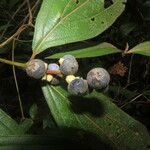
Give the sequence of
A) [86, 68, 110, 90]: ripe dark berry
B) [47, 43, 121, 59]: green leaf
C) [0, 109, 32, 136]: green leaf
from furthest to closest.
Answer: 1. [0, 109, 32, 136]: green leaf
2. [47, 43, 121, 59]: green leaf
3. [86, 68, 110, 90]: ripe dark berry

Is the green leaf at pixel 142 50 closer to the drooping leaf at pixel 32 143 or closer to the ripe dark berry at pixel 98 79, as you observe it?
the ripe dark berry at pixel 98 79

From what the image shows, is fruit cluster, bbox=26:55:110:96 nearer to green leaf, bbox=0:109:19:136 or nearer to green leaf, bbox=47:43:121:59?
green leaf, bbox=47:43:121:59

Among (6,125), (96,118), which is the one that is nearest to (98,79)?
(96,118)

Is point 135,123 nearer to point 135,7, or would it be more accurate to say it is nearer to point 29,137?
point 29,137

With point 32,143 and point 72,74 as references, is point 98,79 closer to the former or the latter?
point 72,74

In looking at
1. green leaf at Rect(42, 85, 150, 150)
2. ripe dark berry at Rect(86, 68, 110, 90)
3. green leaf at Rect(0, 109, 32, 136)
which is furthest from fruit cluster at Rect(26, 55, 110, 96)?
green leaf at Rect(0, 109, 32, 136)

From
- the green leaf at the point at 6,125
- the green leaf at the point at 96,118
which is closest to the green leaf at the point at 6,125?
the green leaf at the point at 6,125

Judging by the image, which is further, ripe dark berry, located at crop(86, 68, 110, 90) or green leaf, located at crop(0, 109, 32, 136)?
green leaf, located at crop(0, 109, 32, 136)
